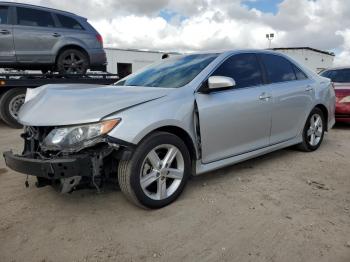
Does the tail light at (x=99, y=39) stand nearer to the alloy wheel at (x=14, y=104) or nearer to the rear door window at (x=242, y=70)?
the alloy wheel at (x=14, y=104)

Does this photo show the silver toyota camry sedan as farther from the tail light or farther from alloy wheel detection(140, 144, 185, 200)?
the tail light

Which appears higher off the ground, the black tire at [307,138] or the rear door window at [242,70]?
the rear door window at [242,70]

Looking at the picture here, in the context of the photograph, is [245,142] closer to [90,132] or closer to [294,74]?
[294,74]

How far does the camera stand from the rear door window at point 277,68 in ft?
14.5

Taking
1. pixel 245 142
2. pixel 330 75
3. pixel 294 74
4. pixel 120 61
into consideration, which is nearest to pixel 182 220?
pixel 245 142

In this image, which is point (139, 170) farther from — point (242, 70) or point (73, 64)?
point (73, 64)

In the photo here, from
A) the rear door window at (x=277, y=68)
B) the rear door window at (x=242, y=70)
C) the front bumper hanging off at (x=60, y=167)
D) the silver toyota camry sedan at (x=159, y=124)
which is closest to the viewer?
the front bumper hanging off at (x=60, y=167)

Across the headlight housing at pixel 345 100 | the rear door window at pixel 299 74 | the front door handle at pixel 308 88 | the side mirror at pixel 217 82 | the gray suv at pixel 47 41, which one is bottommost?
the headlight housing at pixel 345 100

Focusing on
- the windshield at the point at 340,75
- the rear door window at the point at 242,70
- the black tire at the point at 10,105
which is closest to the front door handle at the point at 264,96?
the rear door window at the point at 242,70

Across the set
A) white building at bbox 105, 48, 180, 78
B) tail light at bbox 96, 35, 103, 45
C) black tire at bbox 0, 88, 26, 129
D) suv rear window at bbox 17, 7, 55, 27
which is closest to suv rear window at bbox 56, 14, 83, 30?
suv rear window at bbox 17, 7, 55, 27

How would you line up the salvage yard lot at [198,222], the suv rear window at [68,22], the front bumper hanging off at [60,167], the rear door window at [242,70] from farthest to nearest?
the suv rear window at [68,22], the rear door window at [242,70], the front bumper hanging off at [60,167], the salvage yard lot at [198,222]

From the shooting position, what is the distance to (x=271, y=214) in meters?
3.09

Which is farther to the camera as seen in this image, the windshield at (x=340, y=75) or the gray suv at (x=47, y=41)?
the windshield at (x=340, y=75)

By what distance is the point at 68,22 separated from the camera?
7.76 meters
